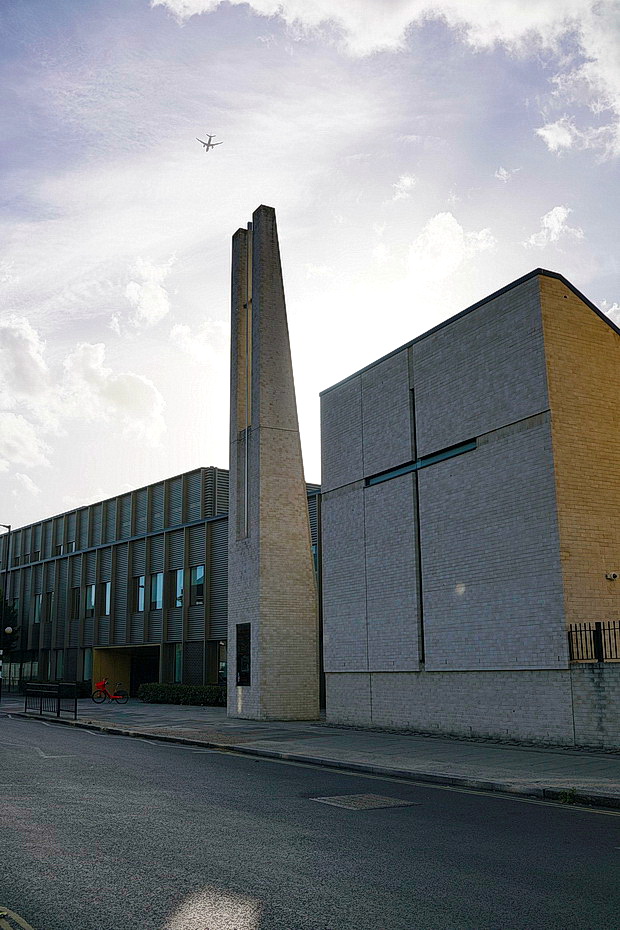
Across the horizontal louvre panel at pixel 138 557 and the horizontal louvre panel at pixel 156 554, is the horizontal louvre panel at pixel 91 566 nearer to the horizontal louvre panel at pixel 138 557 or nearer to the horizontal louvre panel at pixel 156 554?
the horizontal louvre panel at pixel 138 557

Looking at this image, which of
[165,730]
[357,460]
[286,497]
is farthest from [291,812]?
[286,497]

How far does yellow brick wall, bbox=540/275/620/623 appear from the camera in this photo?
1808cm

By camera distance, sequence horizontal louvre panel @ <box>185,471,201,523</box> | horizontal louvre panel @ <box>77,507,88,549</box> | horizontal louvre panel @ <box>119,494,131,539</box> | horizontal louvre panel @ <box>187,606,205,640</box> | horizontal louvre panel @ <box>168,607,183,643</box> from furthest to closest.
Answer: horizontal louvre panel @ <box>77,507,88,549</box>, horizontal louvre panel @ <box>119,494,131,539</box>, horizontal louvre panel @ <box>185,471,201,523</box>, horizontal louvre panel @ <box>168,607,183,643</box>, horizontal louvre panel @ <box>187,606,205,640</box>

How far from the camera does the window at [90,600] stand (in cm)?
5077

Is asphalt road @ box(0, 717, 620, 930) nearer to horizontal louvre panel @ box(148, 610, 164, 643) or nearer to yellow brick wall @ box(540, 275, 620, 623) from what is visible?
yellow brick wall @ box(540, 275, 620, 623)

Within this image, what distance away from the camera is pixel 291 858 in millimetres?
7516

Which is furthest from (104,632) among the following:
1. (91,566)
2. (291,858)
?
(291,858)

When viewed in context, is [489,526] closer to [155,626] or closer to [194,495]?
[194,495]

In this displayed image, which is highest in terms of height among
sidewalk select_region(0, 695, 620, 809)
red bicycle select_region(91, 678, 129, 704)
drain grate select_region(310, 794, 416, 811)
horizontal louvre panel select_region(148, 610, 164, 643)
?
horizontal louvre panel select_region(148, 610, 164, 643)

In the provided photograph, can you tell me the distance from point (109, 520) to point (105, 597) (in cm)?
507

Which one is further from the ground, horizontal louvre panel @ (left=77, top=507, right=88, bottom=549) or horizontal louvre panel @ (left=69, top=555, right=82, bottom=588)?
horizontal louvre panel @ (left=77, top=507, right=88, bottom=549)

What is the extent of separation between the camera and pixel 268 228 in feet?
102

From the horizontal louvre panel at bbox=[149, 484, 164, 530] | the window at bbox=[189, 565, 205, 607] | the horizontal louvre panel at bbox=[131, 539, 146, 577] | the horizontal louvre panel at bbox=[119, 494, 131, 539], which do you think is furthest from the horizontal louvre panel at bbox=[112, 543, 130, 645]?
the window at bbox=[189, 565, 205, 607]

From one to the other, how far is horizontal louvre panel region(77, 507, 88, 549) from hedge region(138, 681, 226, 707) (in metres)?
14.8
